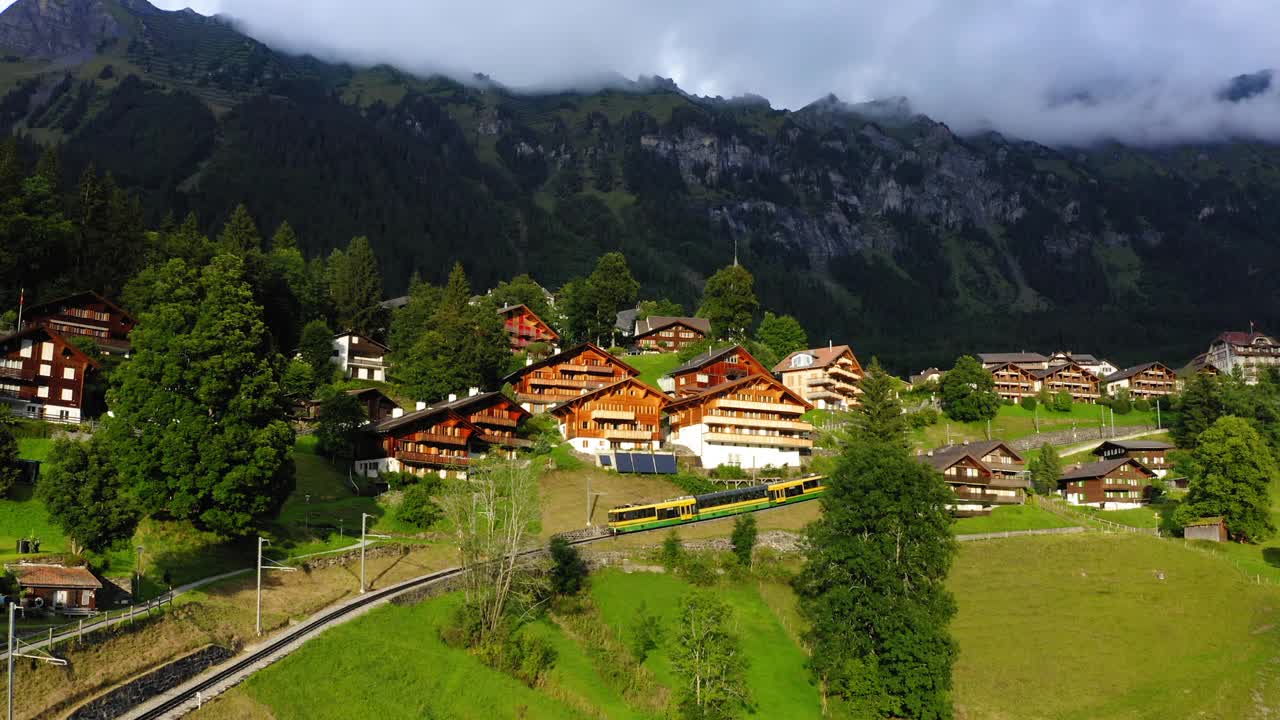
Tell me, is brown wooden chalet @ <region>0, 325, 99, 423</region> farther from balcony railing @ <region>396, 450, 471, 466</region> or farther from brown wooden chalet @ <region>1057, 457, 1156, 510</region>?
brown wooden chalet @ <region>1057, 457, 1156, 510</region>

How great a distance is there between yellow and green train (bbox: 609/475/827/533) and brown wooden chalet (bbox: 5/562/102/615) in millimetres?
35727

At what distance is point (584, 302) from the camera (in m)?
125

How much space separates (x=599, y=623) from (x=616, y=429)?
3744 cm

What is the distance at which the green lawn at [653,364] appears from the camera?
117 meters

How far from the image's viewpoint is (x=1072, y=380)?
14800 cm

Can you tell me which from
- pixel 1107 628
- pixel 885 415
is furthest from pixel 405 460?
pixel 1107 628

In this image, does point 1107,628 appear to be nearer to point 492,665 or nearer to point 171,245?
point 492,665

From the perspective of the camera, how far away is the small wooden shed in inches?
3209

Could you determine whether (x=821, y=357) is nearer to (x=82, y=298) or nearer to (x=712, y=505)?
(x=712, y=505)

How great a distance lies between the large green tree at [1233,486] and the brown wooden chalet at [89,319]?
294ft

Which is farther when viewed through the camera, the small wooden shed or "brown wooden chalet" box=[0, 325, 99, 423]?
the small wooden shed

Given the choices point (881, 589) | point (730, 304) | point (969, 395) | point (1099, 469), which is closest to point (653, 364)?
point (730, 304)

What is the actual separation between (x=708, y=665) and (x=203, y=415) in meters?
29.5

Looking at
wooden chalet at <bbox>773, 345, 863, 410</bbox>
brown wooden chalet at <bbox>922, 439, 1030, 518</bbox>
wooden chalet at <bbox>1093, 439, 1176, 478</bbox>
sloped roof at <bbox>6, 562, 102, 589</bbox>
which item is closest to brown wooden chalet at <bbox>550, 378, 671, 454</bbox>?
brown wooden chalet at <bbox>922, 439, 1030, 518</bbox>
